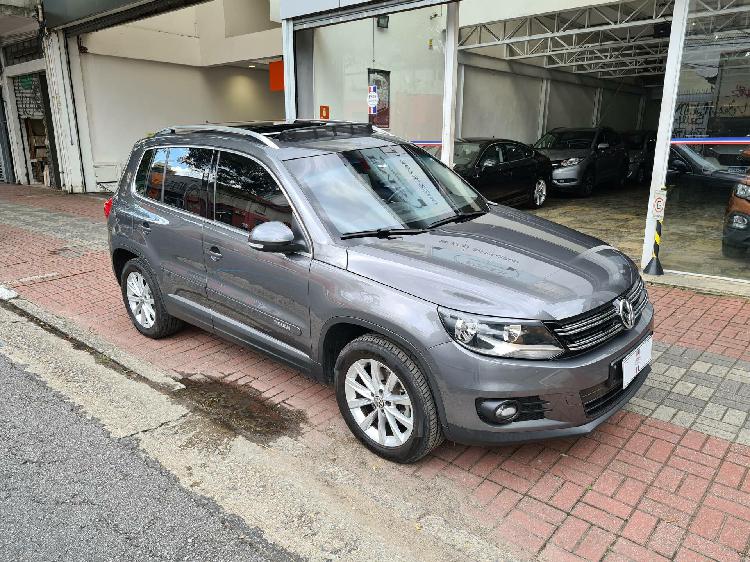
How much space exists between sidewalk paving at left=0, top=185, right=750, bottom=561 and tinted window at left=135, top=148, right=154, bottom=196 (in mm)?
1360

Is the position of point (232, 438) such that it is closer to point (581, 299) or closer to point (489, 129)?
point (581, 299)

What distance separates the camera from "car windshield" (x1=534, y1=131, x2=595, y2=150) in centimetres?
1356

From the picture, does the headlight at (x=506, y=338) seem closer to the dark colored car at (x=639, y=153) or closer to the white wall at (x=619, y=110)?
the dark colored car at (x=639, y=153)

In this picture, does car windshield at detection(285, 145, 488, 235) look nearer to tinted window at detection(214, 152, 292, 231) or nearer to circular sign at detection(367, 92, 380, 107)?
tinted window at detection(214, 152, 292, 231)

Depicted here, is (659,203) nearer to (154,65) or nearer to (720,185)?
(720,185)

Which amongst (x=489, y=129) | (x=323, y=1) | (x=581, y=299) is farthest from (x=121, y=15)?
(x=581, y=299)

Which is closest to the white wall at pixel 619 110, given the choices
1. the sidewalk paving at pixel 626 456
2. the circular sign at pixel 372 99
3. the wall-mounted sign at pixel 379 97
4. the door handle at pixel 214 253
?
the wall-mounted sign at pixel 379 97

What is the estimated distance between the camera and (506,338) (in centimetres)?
281

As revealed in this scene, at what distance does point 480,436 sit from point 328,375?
42.2 inches

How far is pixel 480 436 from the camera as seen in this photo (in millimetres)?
2908

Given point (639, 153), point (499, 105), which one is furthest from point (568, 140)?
point (499, 105)

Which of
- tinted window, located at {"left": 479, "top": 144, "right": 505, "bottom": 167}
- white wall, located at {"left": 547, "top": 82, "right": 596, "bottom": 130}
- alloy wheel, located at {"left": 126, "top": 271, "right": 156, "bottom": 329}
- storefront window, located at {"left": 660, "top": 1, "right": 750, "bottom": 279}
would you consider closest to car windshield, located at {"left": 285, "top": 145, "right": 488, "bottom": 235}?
alloy wheel, located at {"left": 126, "top": 271, "right": 156, "bottom": 329}

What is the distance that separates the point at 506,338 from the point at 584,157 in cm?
1165

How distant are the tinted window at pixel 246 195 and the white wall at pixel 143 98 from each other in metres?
11.3
